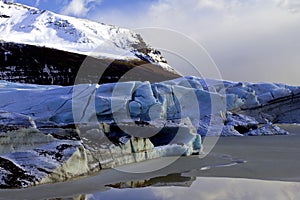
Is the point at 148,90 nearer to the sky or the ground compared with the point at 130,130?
nearer to the sky

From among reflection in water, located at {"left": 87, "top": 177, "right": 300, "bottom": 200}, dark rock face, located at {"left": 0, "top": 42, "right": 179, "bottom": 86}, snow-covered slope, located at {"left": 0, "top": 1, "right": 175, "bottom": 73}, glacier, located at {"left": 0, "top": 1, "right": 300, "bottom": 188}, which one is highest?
snow-covered slope, located at {"left": 0, "top": 1, "right": 175, "bottom": 73}

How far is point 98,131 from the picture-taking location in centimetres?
895

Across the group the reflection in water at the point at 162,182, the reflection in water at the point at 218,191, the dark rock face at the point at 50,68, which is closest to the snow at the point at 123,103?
the reflection in water at the point at 162,182

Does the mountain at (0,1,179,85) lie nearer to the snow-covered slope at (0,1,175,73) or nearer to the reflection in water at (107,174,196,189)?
the snow-covered slope at (0,1,175,73)

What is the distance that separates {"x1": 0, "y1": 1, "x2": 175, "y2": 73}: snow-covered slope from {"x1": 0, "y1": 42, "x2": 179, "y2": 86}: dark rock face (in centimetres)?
3371

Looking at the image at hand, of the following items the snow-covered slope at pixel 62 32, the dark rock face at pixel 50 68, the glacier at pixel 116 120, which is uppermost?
the snow-covered slope at pixel 62 32

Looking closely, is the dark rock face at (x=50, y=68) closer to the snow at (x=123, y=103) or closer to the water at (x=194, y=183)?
the snow at (x=123, y=103)

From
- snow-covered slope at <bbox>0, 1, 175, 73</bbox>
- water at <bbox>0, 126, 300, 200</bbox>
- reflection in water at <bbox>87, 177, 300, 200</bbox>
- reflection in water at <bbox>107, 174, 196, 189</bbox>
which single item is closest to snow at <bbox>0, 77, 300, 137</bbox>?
water at <bbox>0, 126, 300, 200</bbox>

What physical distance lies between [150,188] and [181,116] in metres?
12.3

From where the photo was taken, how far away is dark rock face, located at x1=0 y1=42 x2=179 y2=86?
4350cm

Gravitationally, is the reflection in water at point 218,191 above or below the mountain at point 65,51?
below

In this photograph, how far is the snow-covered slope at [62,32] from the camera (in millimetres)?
92188

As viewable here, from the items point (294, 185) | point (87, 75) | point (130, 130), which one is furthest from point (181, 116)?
point (87, 75)

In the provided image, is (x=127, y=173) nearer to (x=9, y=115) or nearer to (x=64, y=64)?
(x=9, y=115)
